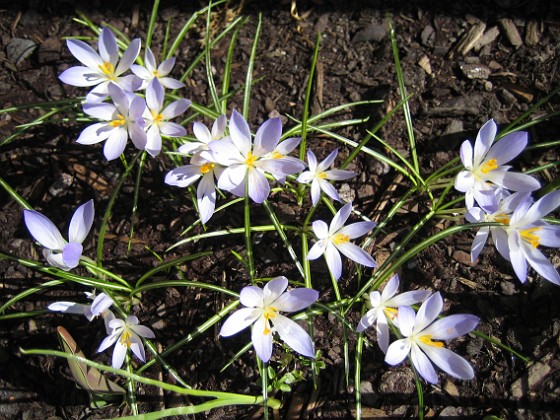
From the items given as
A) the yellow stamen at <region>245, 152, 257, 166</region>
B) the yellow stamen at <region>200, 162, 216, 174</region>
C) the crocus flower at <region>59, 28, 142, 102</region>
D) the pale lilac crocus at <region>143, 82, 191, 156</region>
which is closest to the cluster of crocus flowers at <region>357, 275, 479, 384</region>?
the yellow stamen at <region>245, 152, 257, 166</region>

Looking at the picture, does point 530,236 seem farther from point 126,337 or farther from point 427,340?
point 126,337

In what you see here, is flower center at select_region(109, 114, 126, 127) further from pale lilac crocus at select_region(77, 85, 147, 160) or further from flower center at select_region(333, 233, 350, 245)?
flower center at select_region(333, 233, 350, 245)

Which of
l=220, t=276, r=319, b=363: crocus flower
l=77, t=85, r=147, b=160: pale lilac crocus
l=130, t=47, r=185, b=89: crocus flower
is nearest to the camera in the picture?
l=220, t=276, r=319, b=363: crocus flower

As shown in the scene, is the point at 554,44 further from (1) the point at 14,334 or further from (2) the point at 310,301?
(1) the point at 14,334

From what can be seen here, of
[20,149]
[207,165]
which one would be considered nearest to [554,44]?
[207,165]

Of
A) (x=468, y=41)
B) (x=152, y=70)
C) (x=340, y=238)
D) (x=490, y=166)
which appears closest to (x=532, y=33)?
(x=468, y=41)

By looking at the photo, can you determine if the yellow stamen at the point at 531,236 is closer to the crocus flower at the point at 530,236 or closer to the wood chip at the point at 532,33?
the crocus flower at the point at 530,236

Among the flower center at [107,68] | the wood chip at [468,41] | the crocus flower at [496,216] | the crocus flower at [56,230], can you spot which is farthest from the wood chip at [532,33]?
the crocus flower at [56,230]
